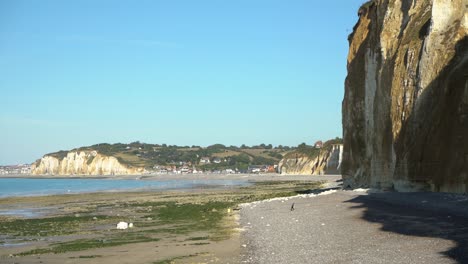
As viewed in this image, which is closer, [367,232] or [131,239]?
[367,232]

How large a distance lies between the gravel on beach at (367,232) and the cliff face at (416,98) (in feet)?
8.29

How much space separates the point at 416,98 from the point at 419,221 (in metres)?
12.5

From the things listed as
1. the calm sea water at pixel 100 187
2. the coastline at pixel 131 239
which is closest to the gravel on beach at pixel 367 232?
the coastline at pixel 131 239

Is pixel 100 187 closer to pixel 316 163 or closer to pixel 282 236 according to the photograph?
pixel 316 163

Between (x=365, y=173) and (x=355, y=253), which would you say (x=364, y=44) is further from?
(x=355, y=253)

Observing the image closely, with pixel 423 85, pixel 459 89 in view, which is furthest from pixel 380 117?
pixel 459 89

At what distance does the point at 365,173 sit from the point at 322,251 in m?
24.4

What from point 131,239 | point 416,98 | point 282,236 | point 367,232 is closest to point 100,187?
point 416,98

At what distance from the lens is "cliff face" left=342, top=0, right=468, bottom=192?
920 inches

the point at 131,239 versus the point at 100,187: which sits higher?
the point at 100,187

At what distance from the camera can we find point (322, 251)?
12828 millimetres

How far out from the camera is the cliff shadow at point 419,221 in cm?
1113

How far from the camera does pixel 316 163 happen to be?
375 feet

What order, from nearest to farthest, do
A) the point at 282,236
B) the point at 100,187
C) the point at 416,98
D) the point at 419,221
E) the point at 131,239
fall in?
the point at 419,221, the point at 282,236, the point at 131,239, the point at 416,98, the point at 100,187
